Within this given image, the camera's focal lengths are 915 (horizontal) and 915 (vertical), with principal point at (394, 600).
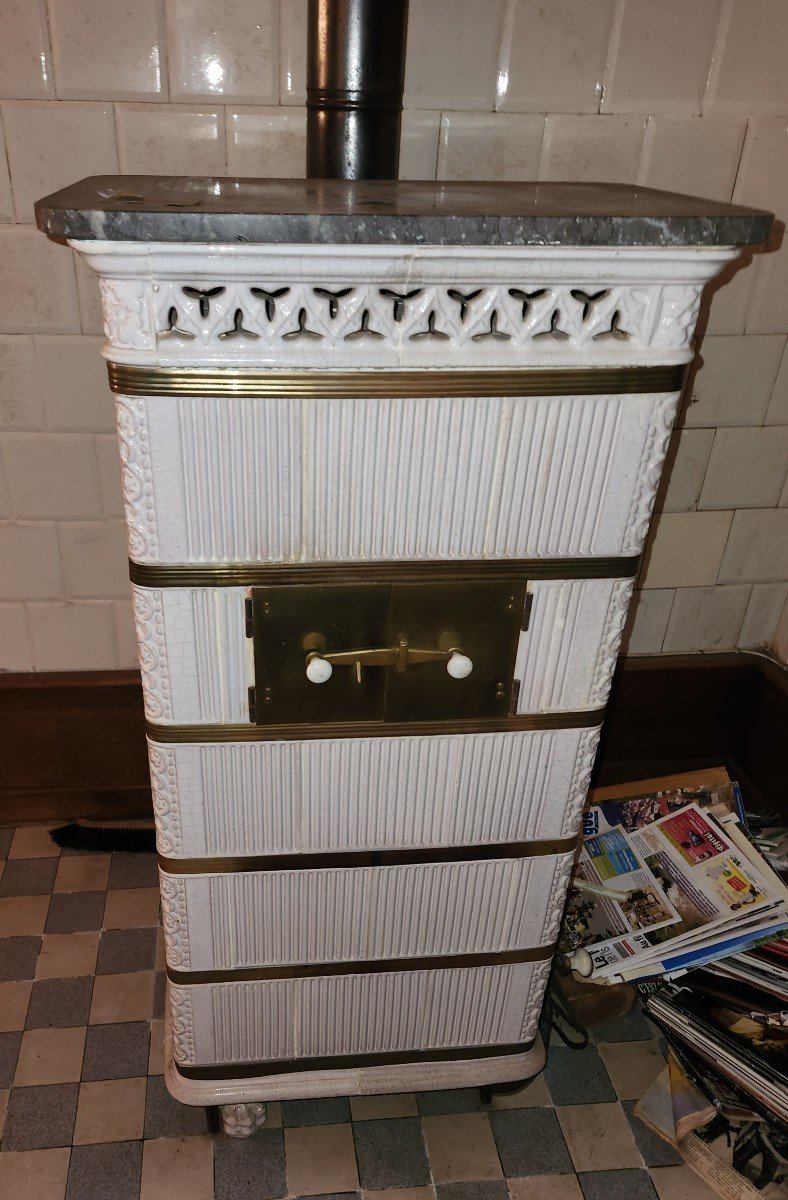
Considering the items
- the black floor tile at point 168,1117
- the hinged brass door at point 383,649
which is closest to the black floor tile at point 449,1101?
the black floor tile at point 168,1117

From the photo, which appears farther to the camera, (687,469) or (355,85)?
(687,469)

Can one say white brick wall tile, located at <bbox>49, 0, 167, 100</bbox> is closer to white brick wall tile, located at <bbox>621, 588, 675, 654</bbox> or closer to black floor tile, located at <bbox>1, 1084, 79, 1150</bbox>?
white brick wall tile, located at <bbox>621, 588, 675, 654</bbox>

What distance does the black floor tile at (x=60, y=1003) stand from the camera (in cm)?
166

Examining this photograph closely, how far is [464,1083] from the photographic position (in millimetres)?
1485

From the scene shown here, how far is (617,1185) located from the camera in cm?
147

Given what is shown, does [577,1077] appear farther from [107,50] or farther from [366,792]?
[107,50]

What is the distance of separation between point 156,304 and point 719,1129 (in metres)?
1.51

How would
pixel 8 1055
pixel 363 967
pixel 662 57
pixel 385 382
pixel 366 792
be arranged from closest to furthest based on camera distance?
pixel 385 382
pixel 366 792
pixel 363 967
pixel 662 57
pixel 8 1055

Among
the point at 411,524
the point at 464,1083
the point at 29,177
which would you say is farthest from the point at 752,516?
the point at 29,177

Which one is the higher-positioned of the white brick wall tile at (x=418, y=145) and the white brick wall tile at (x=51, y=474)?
the white brick wall tile at (x=418, y=145)

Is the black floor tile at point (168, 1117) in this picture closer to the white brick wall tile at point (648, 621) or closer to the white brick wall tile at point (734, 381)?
the white brick wall tile at point (648, 621)

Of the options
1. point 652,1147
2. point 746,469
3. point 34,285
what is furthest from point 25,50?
point 652,1147

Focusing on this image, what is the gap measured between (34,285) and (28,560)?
52 cm

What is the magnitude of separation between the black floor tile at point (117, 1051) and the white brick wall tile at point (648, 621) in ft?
3.98
